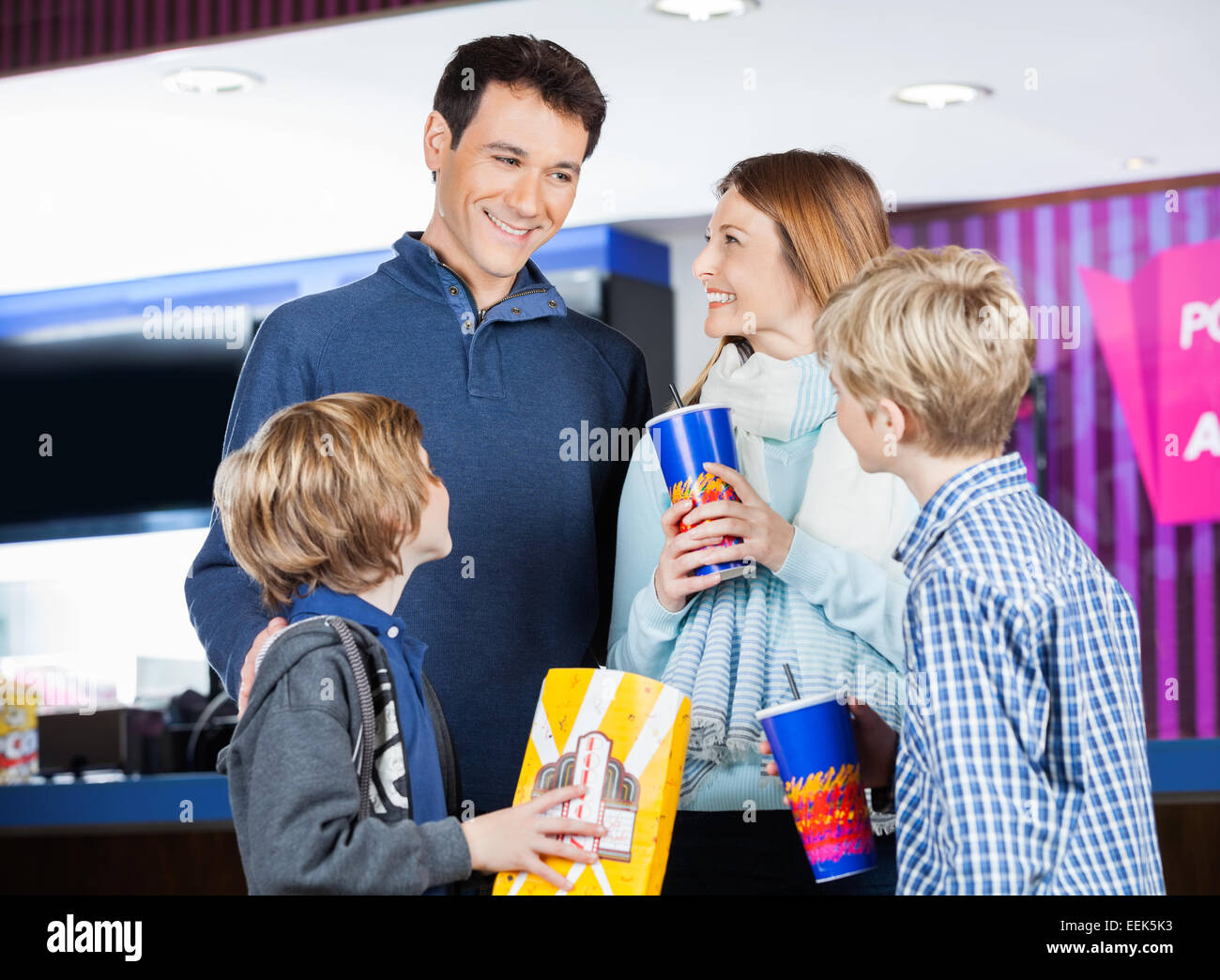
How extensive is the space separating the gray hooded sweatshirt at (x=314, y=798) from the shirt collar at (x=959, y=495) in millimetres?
438

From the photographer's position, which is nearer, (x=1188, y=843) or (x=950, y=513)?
(x=950, y=513)

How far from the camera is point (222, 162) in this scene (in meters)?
3.99

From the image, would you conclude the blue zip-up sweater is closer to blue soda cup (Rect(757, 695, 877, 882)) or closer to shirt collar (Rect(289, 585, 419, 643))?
shirt collar (Rect(289, 585, 419, 643))

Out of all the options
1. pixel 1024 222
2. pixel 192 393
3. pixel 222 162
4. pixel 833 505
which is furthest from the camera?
pixel 192 393

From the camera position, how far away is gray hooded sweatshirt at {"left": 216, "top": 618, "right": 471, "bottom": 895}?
3.20 feet

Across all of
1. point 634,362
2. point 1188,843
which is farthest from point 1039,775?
point 1188,843

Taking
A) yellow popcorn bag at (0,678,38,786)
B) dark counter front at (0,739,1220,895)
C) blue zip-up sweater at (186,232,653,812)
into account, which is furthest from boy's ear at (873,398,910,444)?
yellow popcorn bag at (0,678,38,786)

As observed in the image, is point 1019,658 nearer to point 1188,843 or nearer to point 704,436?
point 704,436

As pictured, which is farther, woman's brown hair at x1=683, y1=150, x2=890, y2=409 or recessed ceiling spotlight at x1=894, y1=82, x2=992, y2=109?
recessed ceiling spotlight at x1=894, y1=82, x2=992, y2=109

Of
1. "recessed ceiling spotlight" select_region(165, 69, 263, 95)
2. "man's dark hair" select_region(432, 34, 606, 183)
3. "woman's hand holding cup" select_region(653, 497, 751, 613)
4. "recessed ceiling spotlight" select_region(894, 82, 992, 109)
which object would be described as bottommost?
"woman's hand holding cup" select_region(653, 497, 751, 613)

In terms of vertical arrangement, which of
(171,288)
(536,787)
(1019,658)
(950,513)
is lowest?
(536,787)

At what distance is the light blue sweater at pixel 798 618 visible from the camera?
1.22m

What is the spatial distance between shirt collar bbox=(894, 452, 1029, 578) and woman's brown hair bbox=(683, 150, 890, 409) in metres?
0.35

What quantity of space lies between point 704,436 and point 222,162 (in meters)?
3.24
